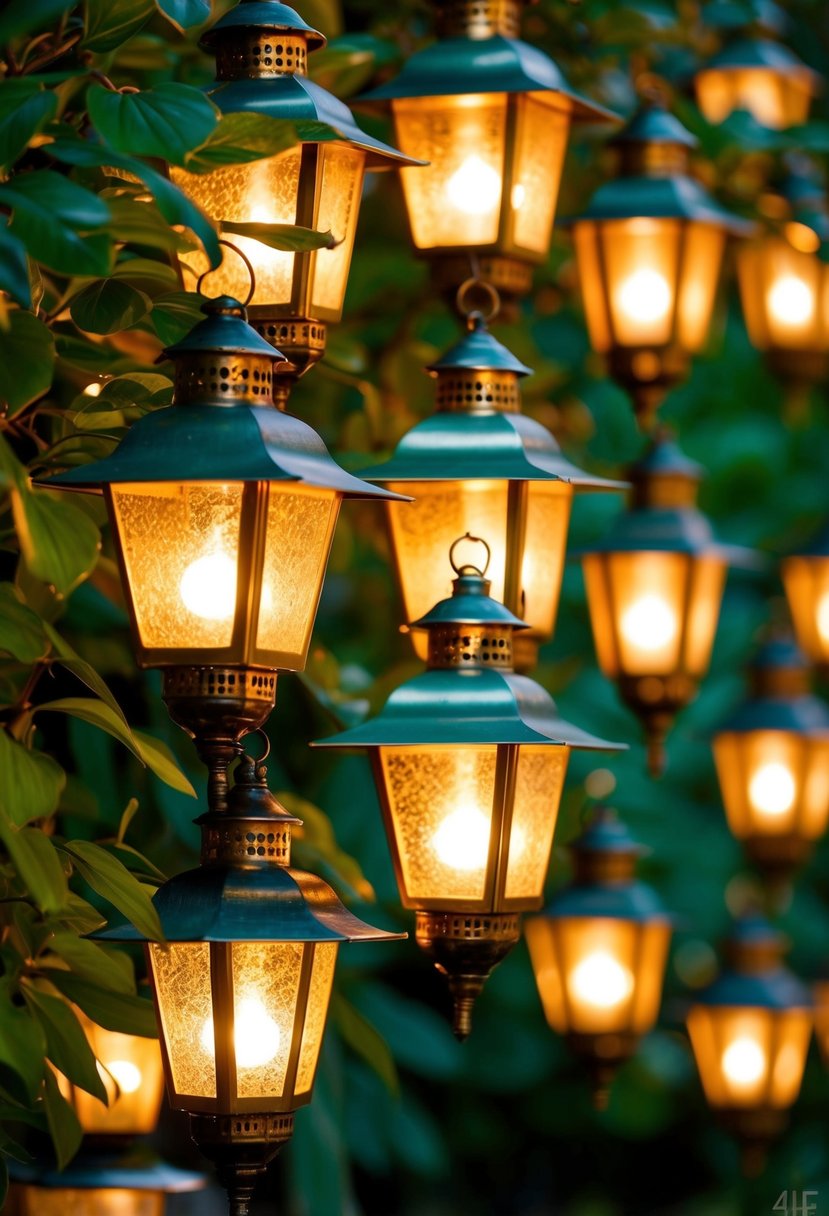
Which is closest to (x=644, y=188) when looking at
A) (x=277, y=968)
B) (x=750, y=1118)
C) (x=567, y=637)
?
(x=277, y=968)

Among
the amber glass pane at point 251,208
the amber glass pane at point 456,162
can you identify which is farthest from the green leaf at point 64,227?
the amber glass pane at point 456,162

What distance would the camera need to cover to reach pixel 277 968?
2.54 meters

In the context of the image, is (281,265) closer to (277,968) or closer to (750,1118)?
(277,968)

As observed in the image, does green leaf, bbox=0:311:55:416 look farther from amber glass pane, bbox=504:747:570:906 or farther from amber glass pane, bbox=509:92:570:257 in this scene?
amber glass pane, bbox=509:92:570:257

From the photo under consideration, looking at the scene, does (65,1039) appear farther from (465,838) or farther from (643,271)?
(643,271)

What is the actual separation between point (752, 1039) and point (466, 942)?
9.62ft

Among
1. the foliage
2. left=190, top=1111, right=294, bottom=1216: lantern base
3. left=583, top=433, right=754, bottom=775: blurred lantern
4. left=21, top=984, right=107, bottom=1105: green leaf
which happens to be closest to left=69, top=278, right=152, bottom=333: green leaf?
the foliage

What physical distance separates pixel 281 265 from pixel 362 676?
4.98 feet

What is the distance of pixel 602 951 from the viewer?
15.6 feet

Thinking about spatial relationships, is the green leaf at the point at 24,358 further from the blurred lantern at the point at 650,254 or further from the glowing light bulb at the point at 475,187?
the blurred lantern at the point at 650,254

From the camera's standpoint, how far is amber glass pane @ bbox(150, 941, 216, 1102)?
2531mm

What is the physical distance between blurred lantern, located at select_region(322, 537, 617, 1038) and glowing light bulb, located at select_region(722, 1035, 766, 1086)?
2847 millimetres

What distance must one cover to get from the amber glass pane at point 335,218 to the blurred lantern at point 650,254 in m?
1.31

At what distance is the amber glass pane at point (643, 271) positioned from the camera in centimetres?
424
